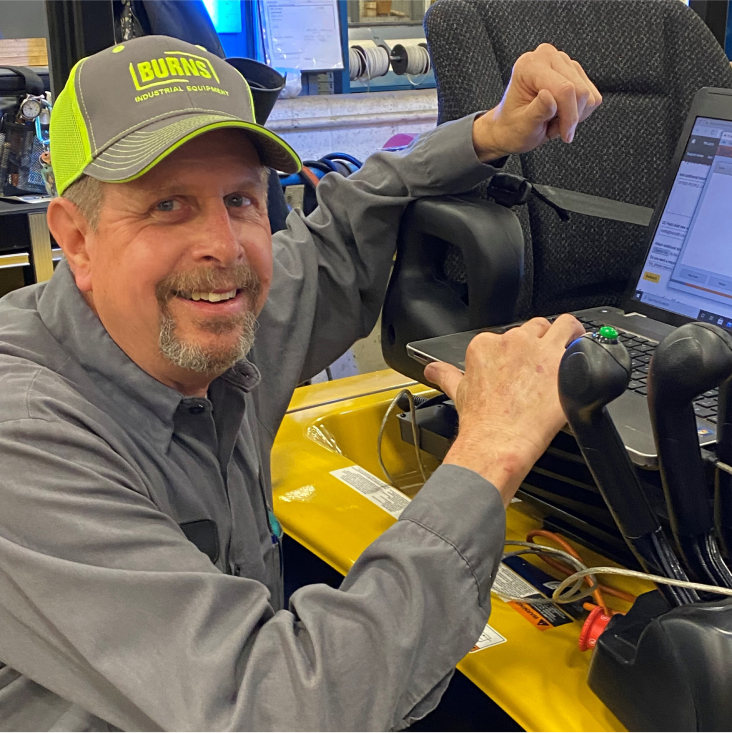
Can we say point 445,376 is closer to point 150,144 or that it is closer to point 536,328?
point 536,328

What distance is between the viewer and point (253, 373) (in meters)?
0.92

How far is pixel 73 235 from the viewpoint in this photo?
0.84 metres

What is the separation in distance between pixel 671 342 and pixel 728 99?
54 centimetres

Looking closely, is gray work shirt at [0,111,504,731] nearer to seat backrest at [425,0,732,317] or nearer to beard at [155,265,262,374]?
beard at [155,265,262,374]

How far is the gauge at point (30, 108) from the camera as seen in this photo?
6.81 feet

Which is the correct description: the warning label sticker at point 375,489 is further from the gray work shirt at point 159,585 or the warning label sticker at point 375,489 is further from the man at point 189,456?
the gray work shirt at point 159,585

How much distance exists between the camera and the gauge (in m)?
2.07

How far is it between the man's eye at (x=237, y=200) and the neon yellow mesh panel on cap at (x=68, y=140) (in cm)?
13

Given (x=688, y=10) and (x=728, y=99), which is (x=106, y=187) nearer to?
(x=728, y=99)

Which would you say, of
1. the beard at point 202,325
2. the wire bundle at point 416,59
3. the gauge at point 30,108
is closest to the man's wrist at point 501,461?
the beard at point 202,325

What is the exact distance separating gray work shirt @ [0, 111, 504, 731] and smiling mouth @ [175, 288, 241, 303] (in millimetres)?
76

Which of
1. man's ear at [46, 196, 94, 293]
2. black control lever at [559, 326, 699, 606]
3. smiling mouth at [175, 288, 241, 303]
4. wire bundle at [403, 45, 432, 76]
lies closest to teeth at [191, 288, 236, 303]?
smiling mouth at [175, 288, 241, 303]

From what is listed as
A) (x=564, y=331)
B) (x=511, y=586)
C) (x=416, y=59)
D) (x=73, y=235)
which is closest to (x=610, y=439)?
(x=564, y=331)

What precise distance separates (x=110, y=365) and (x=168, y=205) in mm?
153
